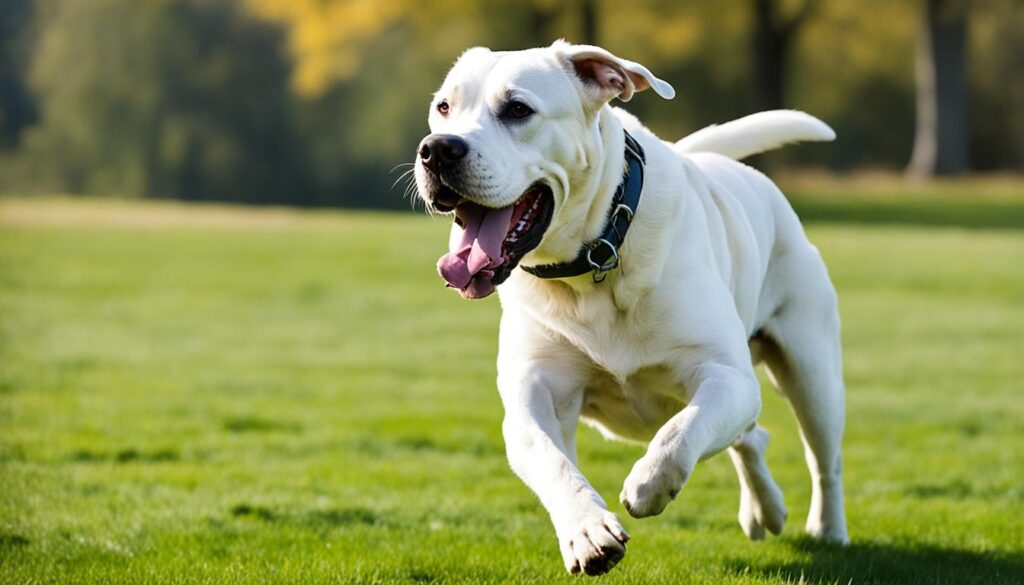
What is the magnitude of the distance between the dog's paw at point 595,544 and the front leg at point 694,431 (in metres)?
0.16

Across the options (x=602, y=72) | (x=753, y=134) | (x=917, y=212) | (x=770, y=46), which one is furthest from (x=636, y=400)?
(x=770, y=46)

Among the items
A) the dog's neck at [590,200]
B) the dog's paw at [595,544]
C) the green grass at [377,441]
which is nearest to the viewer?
the dog's paw at [595,544]

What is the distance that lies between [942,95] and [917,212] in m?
7.41

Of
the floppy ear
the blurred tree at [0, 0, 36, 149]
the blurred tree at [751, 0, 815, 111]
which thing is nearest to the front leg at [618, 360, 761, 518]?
the floppy ear

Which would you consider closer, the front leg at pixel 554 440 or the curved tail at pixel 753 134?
the front leg at pixel 554 440

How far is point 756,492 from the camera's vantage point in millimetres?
6180

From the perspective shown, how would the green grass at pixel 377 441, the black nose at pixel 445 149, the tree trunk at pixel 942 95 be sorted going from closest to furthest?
1. the black nose at pixel 445 149
2. the green grass at pixel 377 441
3. the tree trunk at pixel 942 95

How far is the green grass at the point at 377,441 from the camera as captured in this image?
5.63 m

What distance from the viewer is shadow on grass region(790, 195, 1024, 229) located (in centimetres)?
2944

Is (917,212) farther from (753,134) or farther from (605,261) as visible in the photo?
(605,261)

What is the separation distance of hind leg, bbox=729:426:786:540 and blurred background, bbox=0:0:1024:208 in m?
29.1

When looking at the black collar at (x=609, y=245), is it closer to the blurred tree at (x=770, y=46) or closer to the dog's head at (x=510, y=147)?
the dog's head at (x=510, y=147)

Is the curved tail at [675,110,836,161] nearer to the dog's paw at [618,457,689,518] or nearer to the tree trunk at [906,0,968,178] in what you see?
the dog's paw at [618,457,689,518]

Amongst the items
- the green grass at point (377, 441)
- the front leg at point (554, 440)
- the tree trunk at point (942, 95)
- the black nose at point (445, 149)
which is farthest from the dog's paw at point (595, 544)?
the tree trunk at point (942, 95)
